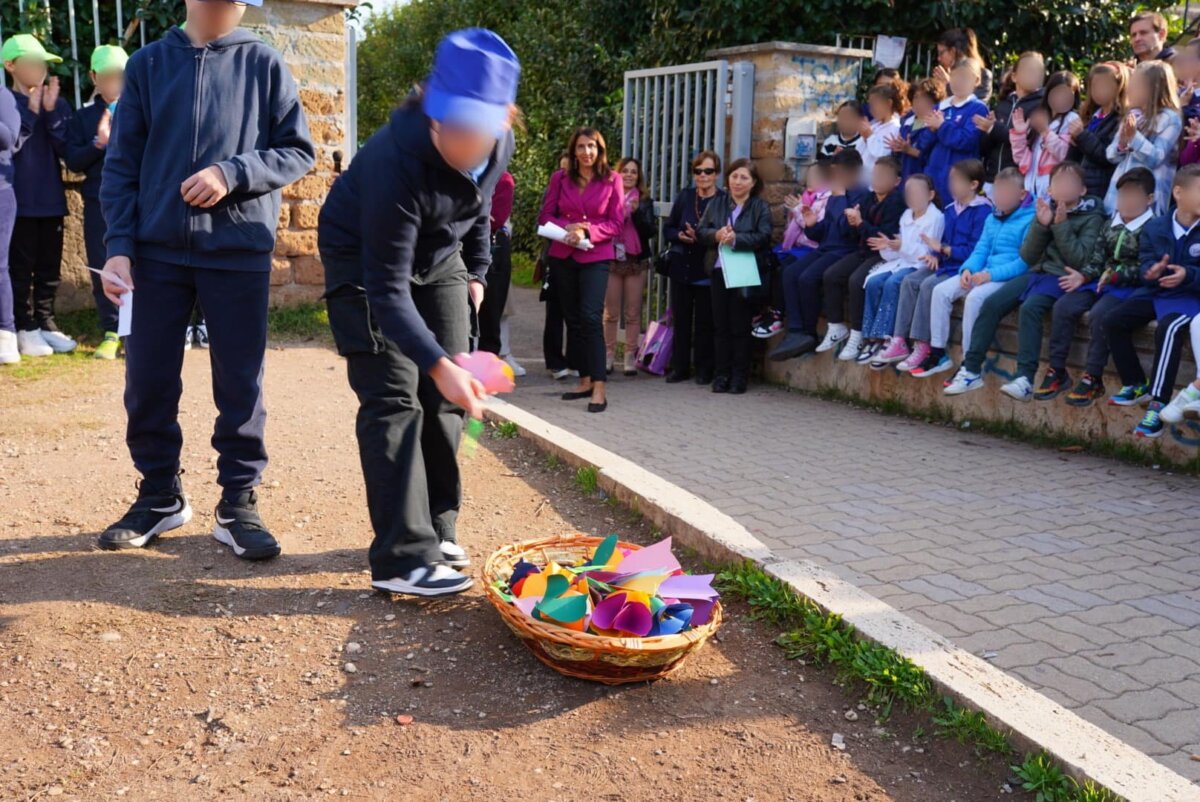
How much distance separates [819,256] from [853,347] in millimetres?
799

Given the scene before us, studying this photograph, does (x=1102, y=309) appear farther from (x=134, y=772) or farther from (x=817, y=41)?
(x=134, y=772)

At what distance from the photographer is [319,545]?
175 inches

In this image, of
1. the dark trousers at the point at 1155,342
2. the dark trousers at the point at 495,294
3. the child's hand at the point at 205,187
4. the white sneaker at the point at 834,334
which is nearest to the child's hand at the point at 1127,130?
the dark trousers at the point at 1155,342

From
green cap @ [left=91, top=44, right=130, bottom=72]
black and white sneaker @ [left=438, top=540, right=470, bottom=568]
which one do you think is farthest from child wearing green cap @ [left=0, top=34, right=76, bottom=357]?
black and white sneaker @ [left=438, top=540, right=470, bottom=568]

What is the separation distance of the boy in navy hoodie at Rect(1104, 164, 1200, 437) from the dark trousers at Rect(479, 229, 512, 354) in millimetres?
4348

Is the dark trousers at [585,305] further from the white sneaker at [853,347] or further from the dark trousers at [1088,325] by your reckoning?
the dark trousers at [1088,325]

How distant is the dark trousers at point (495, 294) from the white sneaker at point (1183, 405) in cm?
471

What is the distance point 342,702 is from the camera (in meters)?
3.26

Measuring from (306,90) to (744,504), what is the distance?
5628 millimetres

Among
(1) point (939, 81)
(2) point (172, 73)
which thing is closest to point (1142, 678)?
(2) point (172, 73)

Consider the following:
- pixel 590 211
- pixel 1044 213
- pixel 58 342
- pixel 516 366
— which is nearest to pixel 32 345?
pixel 58 342

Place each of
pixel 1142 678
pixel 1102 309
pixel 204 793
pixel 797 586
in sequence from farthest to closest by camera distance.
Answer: pixel 1102 309
pixel 797 586
pixel 1142 678
pixel 204 793

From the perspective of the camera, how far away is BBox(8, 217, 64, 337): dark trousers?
27.2 feet

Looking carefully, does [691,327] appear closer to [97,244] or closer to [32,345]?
[97,244]
